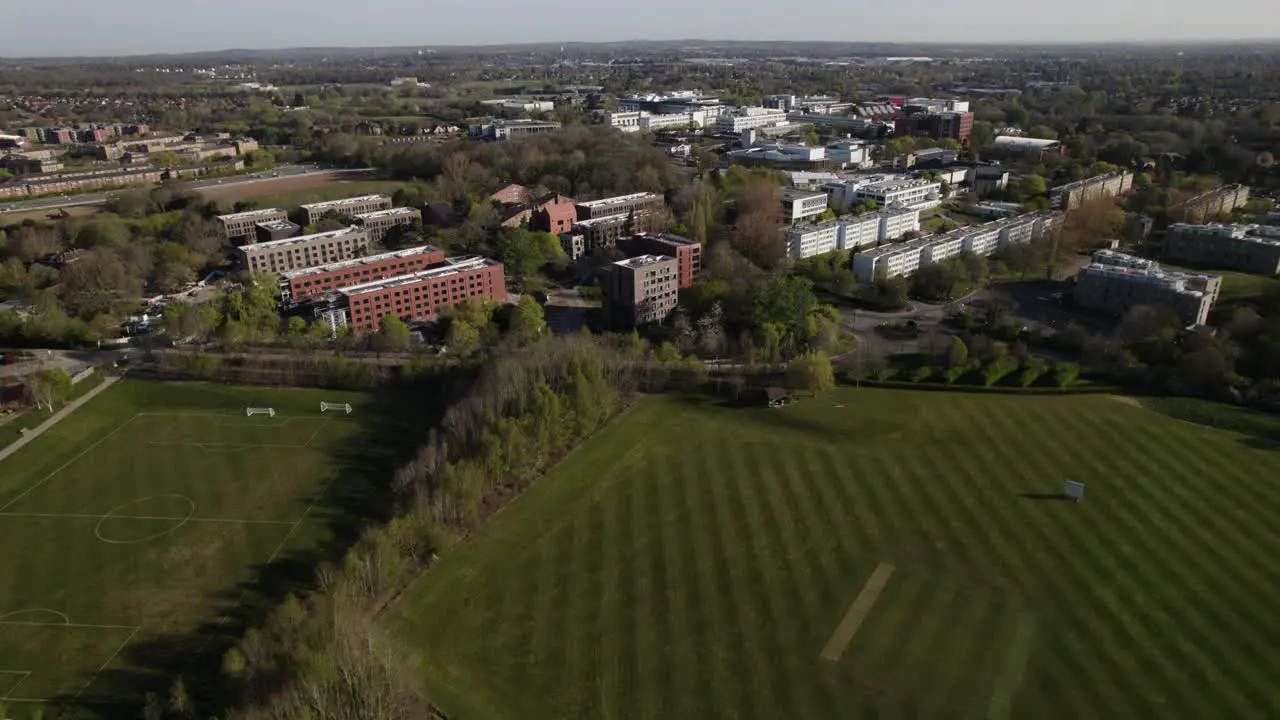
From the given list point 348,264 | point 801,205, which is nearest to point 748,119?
point 801,205

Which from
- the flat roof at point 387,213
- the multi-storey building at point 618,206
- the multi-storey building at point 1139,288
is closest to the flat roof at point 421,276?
the flat roof at point 387,213

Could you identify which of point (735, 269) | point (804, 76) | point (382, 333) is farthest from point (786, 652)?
point (804, 76)

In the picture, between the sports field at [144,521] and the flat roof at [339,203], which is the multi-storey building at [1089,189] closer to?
the flat roof at [339,203]

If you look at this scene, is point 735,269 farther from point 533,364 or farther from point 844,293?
point 533,364

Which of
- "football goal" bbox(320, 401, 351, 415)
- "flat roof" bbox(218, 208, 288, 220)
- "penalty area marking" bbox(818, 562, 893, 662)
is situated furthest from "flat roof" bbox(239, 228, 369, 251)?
"penalty area marking" bbox(818, 562, 893, 662)

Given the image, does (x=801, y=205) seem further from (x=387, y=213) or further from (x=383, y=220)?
(x=383, y=220)

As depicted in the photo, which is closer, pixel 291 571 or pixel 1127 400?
pixel 291 571
